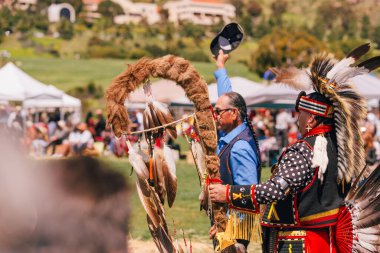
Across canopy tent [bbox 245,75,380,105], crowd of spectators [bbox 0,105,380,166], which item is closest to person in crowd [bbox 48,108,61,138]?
crowd of spectators [bbox 0,105,380,166]

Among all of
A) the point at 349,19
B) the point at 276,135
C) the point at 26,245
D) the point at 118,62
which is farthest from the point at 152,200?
the point at 349,19

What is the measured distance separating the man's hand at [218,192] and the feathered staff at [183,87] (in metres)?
0.12

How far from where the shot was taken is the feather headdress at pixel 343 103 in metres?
4.25

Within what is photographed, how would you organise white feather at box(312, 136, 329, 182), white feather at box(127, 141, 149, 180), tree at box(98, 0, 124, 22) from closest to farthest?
white feather at box(312, 136, 329, 182), white feather at box(127, 141, 149, 180), tree at box(98, 0, 124, 22)

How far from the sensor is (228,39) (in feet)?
16.9

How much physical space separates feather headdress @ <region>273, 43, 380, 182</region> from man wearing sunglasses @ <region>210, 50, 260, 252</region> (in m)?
0.63

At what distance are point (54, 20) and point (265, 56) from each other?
3238 cm

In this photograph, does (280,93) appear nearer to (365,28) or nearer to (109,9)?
(365,28)

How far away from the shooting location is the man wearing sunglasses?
4816 millimetres

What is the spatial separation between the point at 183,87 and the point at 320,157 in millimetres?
865

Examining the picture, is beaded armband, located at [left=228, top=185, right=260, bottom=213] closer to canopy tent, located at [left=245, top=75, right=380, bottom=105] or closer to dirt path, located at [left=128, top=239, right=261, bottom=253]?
dirt path, located at [left=128, top=239, right=261, bottom=253]

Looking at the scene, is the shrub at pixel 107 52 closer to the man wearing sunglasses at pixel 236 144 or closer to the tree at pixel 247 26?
the tree at pixel 247 26

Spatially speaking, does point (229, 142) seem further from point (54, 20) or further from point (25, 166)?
point (54, 20)

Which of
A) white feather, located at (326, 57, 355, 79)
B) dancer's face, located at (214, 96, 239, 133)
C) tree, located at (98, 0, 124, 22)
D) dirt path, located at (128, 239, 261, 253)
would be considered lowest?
dirt path, located at (128, 239, 261, 253)
